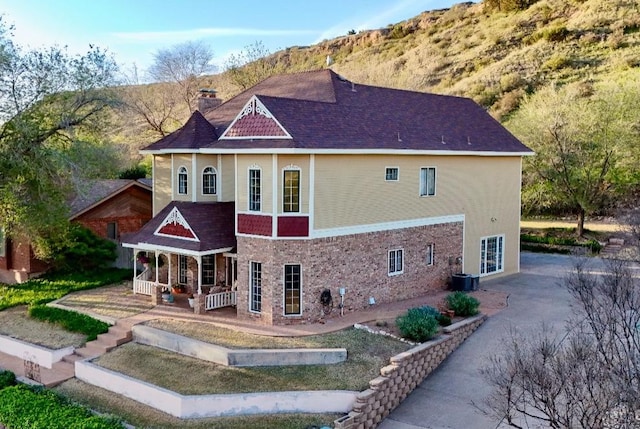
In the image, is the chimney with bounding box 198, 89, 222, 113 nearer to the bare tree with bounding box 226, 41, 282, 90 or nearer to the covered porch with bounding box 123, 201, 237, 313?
the covered porch with bounding box 123, 201, 237, 313

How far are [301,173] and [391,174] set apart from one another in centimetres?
426

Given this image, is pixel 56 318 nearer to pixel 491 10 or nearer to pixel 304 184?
pixel 304 184

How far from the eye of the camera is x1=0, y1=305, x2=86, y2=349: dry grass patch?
17953 millimetres

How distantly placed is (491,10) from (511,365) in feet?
275

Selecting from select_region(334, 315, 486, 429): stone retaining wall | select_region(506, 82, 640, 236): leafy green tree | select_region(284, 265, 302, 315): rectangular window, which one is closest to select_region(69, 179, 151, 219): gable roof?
select_region(284, 265, 302, 315): rectangular window

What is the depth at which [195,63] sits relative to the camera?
48344 millimetres

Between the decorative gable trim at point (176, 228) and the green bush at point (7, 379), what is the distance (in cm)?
664

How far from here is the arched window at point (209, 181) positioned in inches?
865

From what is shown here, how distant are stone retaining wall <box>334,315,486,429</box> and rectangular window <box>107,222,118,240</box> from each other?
1788 cm

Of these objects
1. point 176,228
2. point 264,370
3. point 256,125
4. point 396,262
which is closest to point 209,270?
point 176,228

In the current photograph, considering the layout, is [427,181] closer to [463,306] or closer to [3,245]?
[463,306]

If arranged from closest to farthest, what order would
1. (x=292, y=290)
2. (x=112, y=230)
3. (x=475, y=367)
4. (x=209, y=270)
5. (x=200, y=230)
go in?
(x=475, y=367), (x=292, y=290), (x=200, y=230), (x=209, y=270), (x=112, y=230)

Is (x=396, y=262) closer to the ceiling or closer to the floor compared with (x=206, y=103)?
closer to the floor

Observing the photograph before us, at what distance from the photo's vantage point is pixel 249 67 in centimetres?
4784
